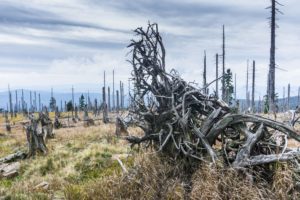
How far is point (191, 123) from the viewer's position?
7.72 meters

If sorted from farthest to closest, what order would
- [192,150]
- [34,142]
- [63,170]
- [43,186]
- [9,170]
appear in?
[34,142] → [9,170] → [63,170] → [43,186] → [192,150]

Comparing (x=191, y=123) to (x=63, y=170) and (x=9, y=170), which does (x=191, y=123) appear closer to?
(x=63, y=170)

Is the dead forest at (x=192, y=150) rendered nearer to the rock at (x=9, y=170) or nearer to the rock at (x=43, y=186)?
Answer: the rock at (x=43, y=186)

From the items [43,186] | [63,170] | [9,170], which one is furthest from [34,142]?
[43,186]

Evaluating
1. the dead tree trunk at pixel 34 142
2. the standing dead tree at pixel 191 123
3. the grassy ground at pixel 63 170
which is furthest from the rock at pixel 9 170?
the standing dead tree at pixel 191 123

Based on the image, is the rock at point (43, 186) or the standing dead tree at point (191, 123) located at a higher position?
the standing dead tree at point (191, 123)

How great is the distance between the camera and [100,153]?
14891 mm

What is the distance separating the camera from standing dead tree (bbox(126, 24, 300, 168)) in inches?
269

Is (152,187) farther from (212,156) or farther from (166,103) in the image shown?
(166,103)

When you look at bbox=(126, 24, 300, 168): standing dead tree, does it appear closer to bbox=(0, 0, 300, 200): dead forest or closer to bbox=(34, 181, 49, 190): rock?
bbox=(0, 0, 300, 200): dead forest

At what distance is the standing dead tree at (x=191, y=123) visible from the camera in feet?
22.4

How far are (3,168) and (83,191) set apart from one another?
684 centimetres

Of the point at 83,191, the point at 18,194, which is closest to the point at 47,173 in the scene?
the point at 18,194

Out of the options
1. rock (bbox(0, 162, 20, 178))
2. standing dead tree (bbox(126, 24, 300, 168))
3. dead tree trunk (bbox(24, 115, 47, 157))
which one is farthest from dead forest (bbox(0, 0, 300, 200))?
dead tree trunk (bbox(24, 115, 47, 157))
